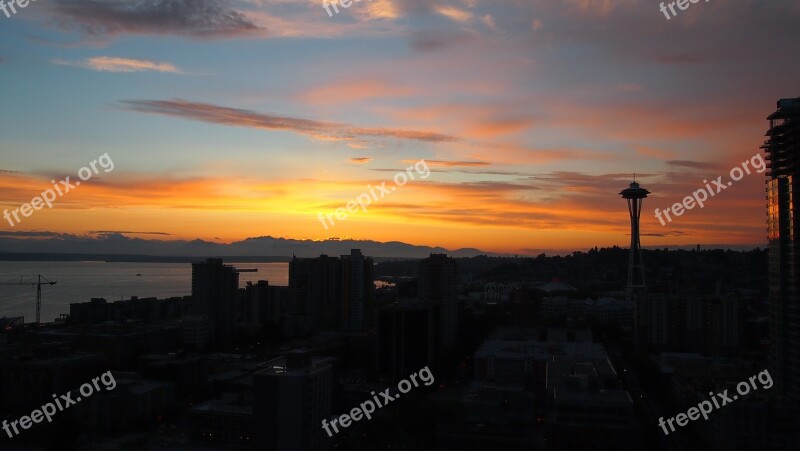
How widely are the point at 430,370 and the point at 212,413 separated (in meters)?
4.78

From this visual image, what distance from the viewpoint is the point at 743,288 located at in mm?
26344

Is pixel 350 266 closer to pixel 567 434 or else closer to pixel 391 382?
pixel 391 382

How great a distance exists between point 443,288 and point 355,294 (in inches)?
161

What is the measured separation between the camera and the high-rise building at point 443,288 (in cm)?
1593

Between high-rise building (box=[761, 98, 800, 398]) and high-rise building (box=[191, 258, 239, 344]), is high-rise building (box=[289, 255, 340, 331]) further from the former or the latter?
high-rise building (box=[761, 98, 800, 398])

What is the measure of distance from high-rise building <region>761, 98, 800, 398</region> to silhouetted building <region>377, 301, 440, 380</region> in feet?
19.5

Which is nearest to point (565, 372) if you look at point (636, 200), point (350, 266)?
point (350, 266)

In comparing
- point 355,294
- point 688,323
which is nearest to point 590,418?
point 688,323

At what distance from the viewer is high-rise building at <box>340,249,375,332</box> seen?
19.4m

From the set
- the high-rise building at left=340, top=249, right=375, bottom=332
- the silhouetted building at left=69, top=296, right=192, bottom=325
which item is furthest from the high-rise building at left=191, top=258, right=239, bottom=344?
the high-rise building at left=340, top=249, right=375, bottom=332

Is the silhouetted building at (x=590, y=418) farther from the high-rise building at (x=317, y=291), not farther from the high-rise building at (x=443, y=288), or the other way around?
the high-rise building at (x=317, y=291)

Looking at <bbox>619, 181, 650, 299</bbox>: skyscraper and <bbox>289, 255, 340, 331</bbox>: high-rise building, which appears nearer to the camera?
<bbox>289, 255, 340, 331</bbox>: high-rise building

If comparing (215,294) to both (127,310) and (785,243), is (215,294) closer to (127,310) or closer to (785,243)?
(127,310)

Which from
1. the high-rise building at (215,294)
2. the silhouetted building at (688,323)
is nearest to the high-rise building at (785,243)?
the silhouetted building at (688,323)
